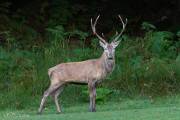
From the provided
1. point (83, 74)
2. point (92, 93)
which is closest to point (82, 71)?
point (83, 74)

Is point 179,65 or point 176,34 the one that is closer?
point 179,65

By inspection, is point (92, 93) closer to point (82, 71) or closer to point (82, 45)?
point (82, 71)

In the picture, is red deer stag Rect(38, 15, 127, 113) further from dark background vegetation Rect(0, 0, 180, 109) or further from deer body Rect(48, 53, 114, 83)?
dark background vegetation Rect(0, 0, 180, 109)

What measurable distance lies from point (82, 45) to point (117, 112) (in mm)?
6143

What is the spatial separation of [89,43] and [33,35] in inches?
64.4

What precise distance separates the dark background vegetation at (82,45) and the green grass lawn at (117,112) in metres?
0.68

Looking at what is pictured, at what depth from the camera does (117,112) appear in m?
15.0

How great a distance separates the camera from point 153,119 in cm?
1359

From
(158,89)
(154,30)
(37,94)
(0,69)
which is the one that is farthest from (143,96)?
(154,30)

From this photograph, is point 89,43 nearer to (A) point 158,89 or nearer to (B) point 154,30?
(B) point 154,30

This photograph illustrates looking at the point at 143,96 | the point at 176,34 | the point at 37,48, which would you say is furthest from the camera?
the point at 176,34

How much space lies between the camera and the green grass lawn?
46.4ft

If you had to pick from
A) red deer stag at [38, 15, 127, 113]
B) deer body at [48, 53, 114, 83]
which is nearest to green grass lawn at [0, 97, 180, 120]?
red deer stag at [38, 15, 127, 113]

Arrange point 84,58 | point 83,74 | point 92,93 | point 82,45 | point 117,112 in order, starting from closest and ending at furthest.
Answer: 1. point 117,112
2. point 92,93
3. point 83,74
4. point 84,58
5. point 82,45
